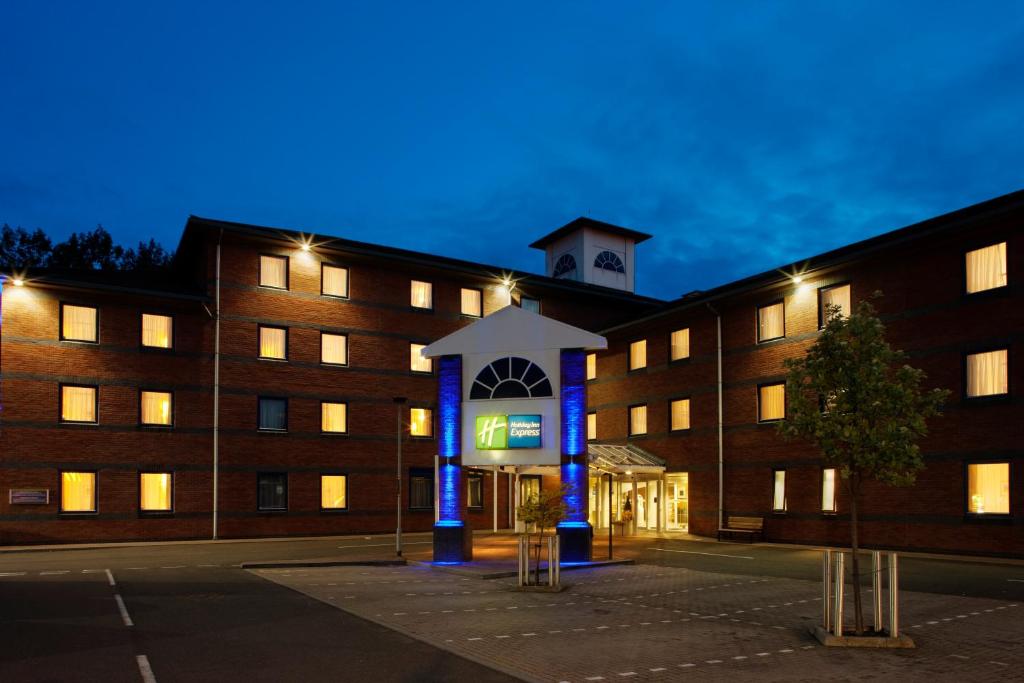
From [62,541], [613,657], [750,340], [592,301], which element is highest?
[592,301]

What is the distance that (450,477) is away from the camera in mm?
A: 23562

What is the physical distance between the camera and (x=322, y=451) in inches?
1412

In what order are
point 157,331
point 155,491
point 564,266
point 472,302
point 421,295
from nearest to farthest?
point 155,491, point 157,331, point 421,295, point 472,302, point 564,266

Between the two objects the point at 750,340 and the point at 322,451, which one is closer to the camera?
the point at 750,340

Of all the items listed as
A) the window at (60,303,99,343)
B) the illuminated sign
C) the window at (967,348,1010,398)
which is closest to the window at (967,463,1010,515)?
the window at (967,348,1010,398)

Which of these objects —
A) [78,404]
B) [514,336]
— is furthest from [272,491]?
[514,336]

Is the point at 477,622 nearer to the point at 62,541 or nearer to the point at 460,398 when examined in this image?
the point at 460,398

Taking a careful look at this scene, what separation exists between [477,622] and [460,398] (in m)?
10.9

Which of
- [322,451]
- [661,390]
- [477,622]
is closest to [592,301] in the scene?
[661,390]

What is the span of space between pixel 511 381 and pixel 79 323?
18.2 meters

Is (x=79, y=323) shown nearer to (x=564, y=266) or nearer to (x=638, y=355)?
(x=638, y=355)

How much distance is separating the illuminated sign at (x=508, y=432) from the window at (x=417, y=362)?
615 inches

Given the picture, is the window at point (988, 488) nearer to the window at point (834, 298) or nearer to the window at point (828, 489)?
the window at point (828, 489)

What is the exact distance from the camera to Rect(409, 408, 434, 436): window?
3850 centimetres
